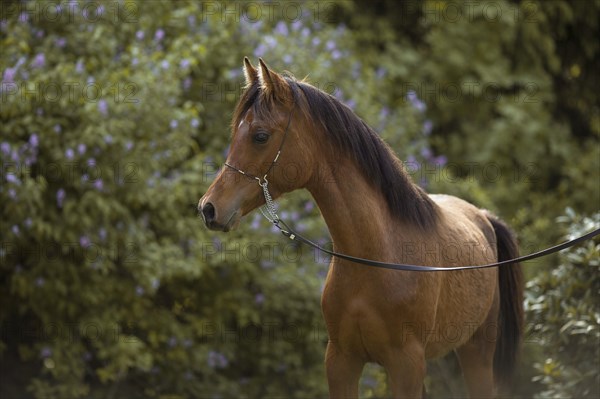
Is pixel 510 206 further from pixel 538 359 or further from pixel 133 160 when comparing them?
pixel 133 160

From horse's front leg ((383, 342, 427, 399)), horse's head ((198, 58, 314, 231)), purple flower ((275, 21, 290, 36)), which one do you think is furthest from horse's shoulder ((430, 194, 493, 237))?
purple flower ((275, 21, 290, 36))

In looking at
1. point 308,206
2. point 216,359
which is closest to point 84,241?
point 216,359

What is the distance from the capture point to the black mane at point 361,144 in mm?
3695

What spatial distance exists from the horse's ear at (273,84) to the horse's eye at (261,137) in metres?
0.17

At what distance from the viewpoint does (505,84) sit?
9648mm

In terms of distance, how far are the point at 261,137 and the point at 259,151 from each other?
60 mm

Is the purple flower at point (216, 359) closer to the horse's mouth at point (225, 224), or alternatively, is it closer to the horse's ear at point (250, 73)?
the horse's mouth at point (225, 224)

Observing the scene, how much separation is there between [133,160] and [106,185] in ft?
0.91

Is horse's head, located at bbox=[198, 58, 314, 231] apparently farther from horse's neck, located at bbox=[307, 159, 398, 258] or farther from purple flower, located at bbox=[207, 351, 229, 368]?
purple flower, located at bbox=[207, 351, 229, 368]

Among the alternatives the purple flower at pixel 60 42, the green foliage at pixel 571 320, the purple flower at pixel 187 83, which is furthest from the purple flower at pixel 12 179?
the green foliage at pixel 571 320

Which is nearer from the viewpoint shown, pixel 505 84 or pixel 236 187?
pixel 236 187

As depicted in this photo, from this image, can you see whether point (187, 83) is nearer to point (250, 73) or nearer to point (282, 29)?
point (282, 29)

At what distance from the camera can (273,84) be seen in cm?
362

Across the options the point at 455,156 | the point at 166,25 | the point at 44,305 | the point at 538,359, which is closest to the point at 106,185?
the point at 44,305
